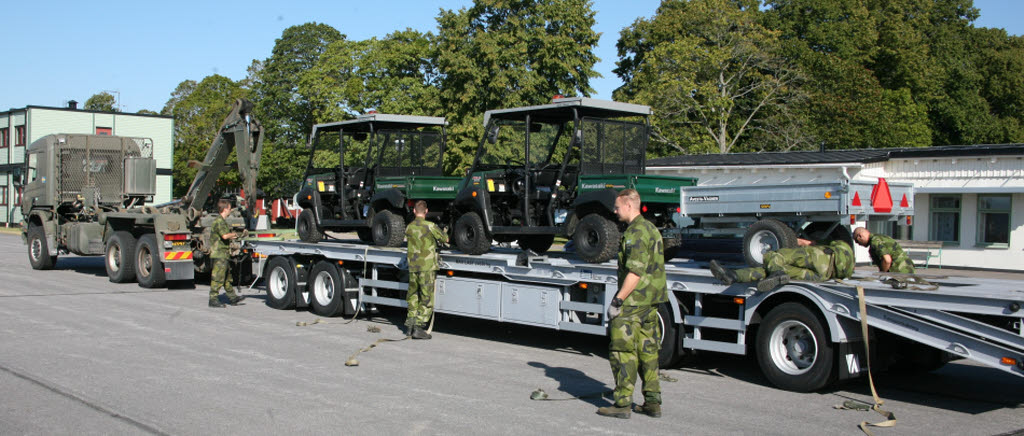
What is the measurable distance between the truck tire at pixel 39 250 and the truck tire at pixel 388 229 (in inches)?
419

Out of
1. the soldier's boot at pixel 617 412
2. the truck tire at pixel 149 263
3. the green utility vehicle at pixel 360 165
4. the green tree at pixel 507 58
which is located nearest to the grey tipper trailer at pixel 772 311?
the soldier's boot at pixel 617 412

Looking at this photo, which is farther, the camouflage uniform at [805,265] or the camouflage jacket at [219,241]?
the camouflage jacket at [219,241]

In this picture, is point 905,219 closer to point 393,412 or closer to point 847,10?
point 393,412

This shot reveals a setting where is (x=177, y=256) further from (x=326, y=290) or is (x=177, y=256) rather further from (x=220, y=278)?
(x=326, y=290)

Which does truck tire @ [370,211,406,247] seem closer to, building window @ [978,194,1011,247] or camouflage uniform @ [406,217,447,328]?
camouflage uniform @ [406,217,447,328]

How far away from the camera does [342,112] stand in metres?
42.5

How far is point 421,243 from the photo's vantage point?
10.7 metres

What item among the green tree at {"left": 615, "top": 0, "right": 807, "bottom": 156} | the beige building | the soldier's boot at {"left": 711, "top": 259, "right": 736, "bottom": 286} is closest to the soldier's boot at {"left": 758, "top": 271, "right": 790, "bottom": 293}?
the soldier's boot at {"left": 711, "top": 259, "right": 736, "bottom": 286}

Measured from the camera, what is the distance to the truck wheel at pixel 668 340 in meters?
8.73

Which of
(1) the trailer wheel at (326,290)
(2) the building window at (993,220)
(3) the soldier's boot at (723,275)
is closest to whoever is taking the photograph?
(3) the soldier's boot at (723,275)

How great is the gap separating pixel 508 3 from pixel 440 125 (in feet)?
71.5

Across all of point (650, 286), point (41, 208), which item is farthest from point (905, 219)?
point (41, 208)

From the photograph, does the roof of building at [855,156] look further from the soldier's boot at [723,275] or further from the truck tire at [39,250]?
the truck tire at [39,250]

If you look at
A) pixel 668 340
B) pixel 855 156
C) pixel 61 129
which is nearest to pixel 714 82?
pixel 855 156
